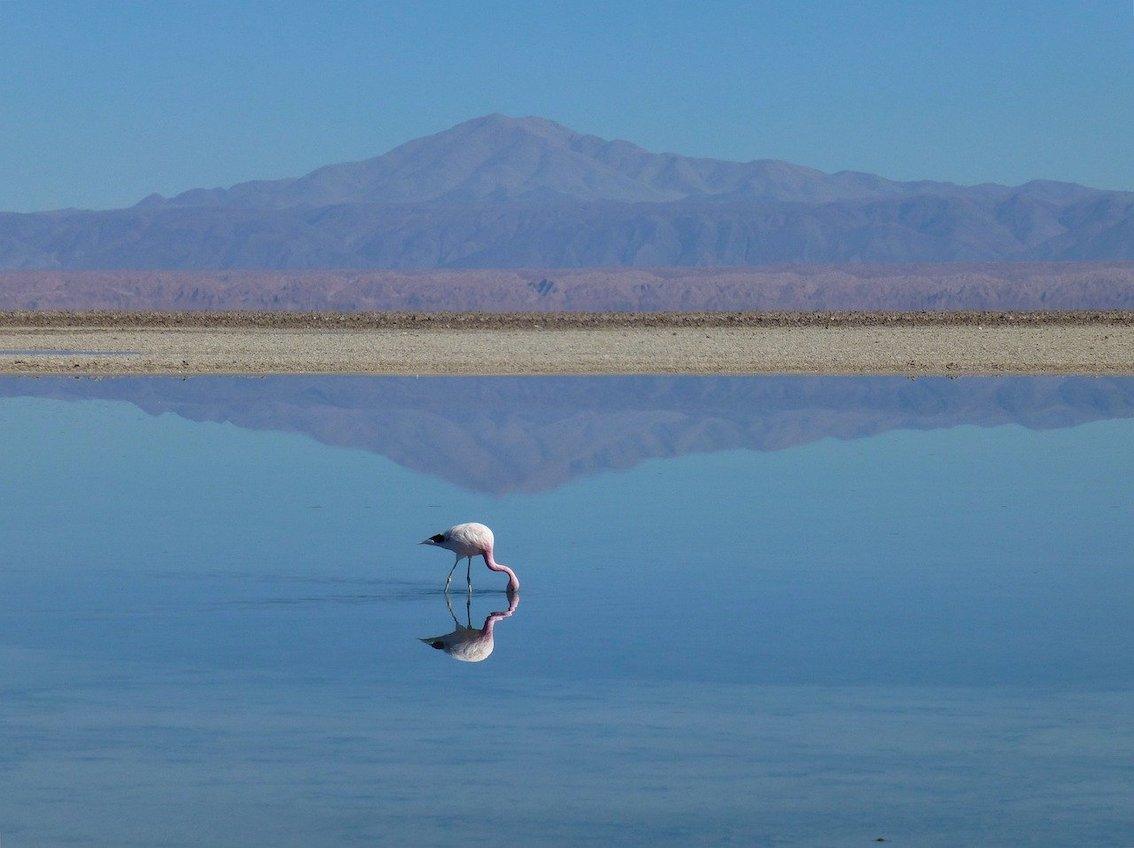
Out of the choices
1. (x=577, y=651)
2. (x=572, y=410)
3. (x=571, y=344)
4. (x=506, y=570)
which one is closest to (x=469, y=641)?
(x=577, y=651)

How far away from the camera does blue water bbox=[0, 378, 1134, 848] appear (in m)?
6.92

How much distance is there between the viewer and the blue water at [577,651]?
6.92m

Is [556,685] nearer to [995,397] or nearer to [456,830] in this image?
[456,830]

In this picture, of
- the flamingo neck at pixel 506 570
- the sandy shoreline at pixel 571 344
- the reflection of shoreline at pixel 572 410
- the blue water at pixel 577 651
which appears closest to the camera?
the blue water at pixel 577 651

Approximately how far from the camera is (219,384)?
3047cm

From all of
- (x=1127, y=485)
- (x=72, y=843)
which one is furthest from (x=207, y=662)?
(x=1127, y=485)

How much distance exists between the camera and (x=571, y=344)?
1652 inches

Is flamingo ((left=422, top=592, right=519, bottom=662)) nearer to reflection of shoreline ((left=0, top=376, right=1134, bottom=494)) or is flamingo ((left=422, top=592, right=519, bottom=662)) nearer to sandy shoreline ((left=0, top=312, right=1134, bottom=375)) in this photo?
reflection of shoreline ((left=0, top=376, right=1134, bottom=494))

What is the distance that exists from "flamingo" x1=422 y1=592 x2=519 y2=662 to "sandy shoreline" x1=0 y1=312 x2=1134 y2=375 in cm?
2278

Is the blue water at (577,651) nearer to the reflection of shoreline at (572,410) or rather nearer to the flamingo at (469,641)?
the flamingo at (469,641)

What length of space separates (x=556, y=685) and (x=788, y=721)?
118 cm

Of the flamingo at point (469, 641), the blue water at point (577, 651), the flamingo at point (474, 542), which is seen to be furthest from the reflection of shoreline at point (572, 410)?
the flamingo at point (469, 641)

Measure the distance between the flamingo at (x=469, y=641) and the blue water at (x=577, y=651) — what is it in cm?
10

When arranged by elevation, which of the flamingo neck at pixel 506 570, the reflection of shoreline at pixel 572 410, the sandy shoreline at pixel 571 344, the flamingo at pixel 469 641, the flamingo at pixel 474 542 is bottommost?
the flamingo at pixel 469 641
